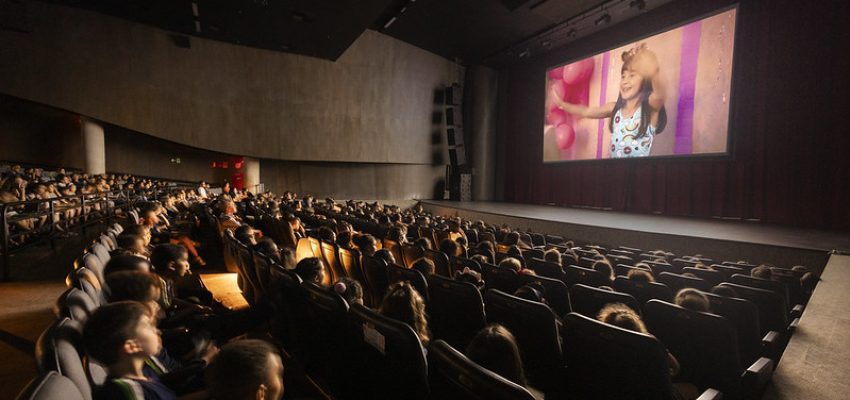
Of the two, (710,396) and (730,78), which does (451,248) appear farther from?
(730,78)

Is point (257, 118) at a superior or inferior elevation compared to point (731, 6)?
inferior

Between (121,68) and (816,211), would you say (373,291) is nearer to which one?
(816,211)

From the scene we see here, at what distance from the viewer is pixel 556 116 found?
14.3 meters

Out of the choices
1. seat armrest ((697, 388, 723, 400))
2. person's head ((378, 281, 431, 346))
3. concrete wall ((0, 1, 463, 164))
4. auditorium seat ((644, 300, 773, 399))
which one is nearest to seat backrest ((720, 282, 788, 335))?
auditorium seat ((644, 300, 773, 399))

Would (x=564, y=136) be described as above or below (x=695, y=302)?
above

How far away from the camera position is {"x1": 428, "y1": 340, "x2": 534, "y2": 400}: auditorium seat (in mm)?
1088

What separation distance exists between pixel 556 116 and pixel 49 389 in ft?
48.8

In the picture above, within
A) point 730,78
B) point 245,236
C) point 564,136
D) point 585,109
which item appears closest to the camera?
point 245,236

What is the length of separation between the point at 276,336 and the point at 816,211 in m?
11.0

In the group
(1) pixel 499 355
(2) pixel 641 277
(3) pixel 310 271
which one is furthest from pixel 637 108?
(1) pixel 499 355

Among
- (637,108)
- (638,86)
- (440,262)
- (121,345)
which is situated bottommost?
(440,262)

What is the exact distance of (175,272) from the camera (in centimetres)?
282

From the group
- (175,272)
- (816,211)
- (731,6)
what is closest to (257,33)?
(175,272)

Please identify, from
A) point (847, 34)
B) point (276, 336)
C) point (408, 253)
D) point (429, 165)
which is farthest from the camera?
point (429, 165)
